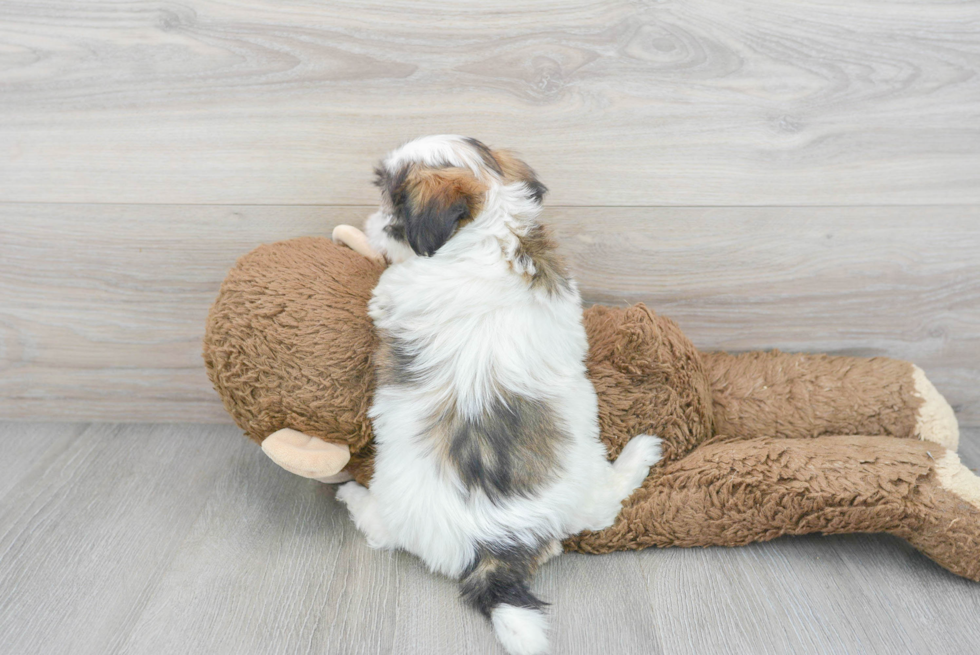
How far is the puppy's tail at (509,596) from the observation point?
37.7 inches

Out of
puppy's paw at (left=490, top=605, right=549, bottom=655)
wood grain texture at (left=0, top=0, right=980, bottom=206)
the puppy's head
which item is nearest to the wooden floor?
wood grain texture at (left=0, top=0, right=980, bottom=206)

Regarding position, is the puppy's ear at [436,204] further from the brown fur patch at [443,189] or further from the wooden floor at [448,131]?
the wooden floor at [448,131]

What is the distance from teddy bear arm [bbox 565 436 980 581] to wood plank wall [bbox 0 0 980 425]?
379mm

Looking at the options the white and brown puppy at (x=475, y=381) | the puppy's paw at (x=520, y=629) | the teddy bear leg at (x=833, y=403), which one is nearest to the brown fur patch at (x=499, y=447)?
the white and brown puppy at (x=475, y=381)

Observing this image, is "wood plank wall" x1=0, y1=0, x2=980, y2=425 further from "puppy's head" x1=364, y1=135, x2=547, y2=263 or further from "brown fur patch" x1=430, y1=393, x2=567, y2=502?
"brown fur patch" x1=430, y1=393, x2=567, y2=502

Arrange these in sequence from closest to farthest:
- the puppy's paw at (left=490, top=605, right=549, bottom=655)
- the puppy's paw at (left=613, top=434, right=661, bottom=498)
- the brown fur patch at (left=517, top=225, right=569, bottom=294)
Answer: the puppy's paw at (left=490, top=605, right=549, bottom=655) → the brown fur patch at (left=517, top=225, right=569, bottom=294) → the puppy's paw at (left=613, top=434, right=661, bottom=498)

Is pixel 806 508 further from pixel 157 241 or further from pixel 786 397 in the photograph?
pixel 157 241

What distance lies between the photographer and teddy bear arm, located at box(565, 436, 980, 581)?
3.57 ft

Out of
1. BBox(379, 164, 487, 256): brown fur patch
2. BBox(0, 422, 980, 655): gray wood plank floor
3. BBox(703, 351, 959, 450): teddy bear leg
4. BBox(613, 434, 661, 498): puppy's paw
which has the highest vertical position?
BBox(379, 164, 487, 256): brown fur patch

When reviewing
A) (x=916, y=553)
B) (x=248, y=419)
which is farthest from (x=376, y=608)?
(x=916, y=553)

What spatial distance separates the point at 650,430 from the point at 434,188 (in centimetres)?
58

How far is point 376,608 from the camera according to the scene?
107 centimetres

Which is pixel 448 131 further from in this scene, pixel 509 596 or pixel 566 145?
pixel 509 596

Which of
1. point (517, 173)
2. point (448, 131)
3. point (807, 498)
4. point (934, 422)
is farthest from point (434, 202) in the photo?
point (934, 422)
